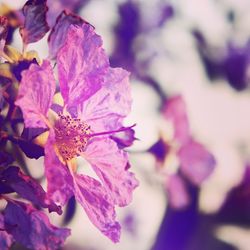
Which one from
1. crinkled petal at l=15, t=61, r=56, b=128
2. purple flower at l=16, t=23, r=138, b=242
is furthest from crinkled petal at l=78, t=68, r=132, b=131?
crinkled petal at l=15, t=61, r=56, b=128

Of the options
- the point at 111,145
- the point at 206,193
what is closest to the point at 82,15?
the point at 111,145

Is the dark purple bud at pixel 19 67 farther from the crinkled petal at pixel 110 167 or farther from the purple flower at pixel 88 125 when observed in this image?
the crinkled petal at pixel 110 167

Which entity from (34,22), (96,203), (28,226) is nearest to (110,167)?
(96,203)

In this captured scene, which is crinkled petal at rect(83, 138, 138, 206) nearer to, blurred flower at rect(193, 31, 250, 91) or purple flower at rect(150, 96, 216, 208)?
purple flower at rect(150, 96, 216, 208)

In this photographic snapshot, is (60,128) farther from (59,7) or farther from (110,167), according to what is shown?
(59,7)

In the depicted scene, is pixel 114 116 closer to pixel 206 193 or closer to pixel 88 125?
pixel 88 125

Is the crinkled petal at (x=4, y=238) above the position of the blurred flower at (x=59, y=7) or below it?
below

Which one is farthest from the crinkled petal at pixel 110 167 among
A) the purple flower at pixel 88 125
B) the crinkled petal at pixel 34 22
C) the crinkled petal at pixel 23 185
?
the crinkled petal at pixel 34 22
